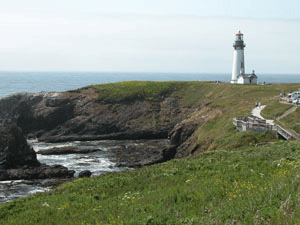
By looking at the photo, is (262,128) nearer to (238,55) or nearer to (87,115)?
(87,115)

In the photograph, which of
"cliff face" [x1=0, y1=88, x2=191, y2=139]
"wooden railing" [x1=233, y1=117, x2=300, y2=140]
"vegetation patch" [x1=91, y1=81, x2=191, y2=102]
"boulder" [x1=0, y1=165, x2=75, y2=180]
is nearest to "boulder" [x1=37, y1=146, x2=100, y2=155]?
"boulder" [x1=0, y1=165, x2=75, y2=180]

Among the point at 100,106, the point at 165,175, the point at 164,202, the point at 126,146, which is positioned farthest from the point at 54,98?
the point at 164,202

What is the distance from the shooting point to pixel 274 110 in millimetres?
52031

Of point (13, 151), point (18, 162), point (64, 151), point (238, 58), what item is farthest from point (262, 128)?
point (238, 58)

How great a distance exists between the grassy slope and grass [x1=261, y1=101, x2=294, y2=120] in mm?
23349

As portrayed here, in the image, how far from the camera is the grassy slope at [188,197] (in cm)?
1188

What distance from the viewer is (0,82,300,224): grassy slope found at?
11.9m

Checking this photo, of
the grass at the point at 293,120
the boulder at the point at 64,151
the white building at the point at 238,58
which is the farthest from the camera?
the white building at the point at 238,58

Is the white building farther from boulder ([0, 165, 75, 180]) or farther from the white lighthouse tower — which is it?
boulder ([0, 165, 75, 180])

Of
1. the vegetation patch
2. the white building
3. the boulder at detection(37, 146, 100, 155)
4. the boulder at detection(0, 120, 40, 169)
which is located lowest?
the boulder at detection(37, 146, 100, 155)

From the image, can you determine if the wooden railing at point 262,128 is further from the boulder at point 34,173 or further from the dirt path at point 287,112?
the boulder at point 34,173

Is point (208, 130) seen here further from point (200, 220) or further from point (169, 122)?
point (200, 220)

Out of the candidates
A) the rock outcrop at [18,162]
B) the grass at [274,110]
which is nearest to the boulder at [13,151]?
the rock outcrop at [18,162]

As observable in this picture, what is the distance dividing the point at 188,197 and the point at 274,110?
1612 inches
